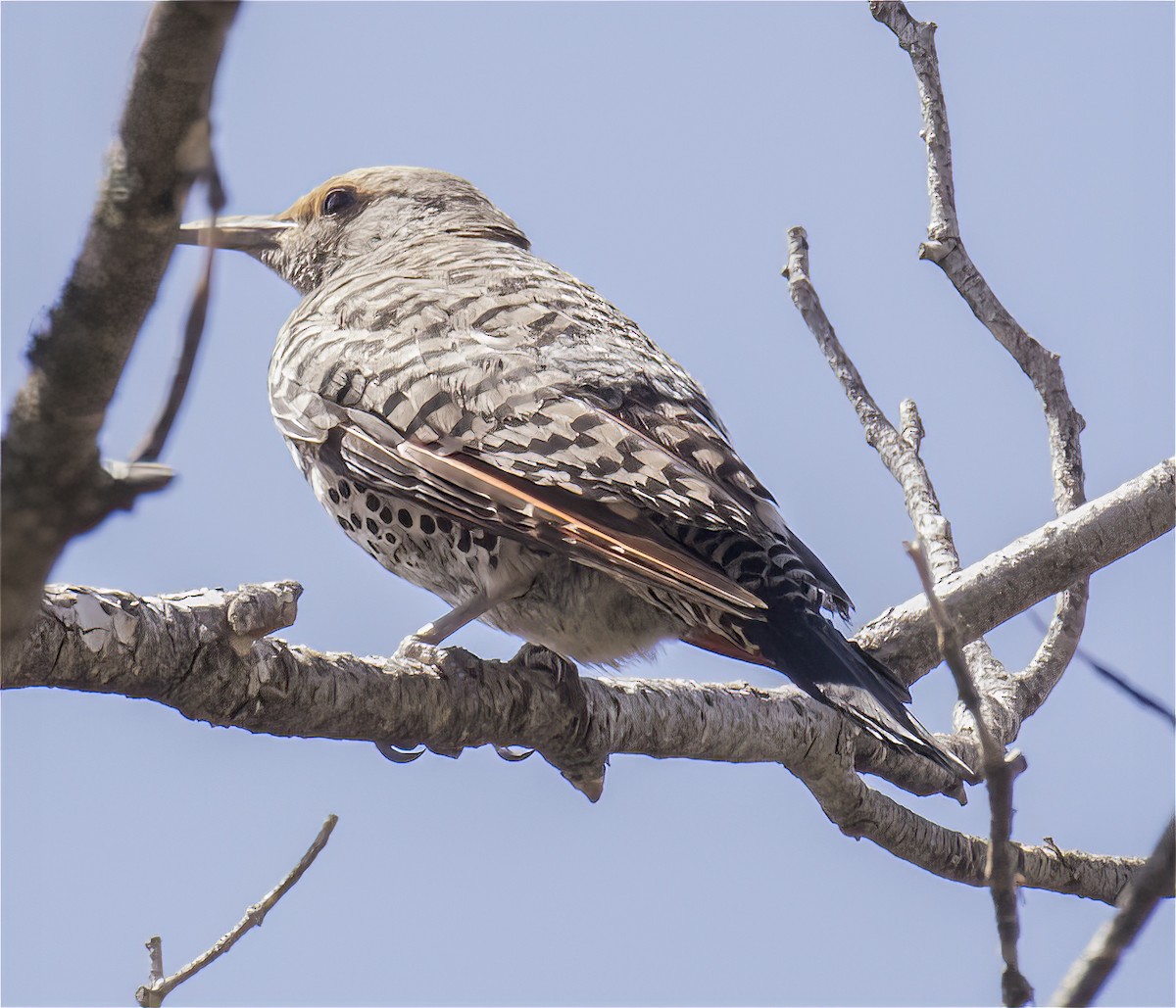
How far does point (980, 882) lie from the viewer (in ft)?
13.4

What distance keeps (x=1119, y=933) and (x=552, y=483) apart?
2125 mm

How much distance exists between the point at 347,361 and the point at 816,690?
1.75m

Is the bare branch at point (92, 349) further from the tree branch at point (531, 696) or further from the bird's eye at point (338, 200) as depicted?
the bird's eye at point (338, 200)

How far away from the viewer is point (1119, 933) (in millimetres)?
1640


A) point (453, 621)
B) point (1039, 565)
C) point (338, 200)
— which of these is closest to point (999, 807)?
point (453, 621)

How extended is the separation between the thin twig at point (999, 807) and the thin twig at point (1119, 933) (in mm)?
158

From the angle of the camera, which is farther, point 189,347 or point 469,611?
point 469,611

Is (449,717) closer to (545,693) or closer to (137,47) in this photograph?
(545,693)

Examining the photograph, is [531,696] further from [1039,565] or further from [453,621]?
[1039,565]

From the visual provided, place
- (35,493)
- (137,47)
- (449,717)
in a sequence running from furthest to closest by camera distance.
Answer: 1. (449,717)
2. (35,493)
3. (137,47)

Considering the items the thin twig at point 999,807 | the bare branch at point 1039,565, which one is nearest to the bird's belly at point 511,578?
the bare branch at point 1039,565

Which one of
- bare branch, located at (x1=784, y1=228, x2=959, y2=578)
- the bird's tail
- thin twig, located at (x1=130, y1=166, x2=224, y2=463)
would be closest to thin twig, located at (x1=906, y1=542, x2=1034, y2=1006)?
thin twig, located at (x1=130, y1=166, x2=224, y2=463)

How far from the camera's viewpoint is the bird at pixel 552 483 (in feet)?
11.4

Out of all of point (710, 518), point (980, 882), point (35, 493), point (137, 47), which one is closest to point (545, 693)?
point (710, 518)
